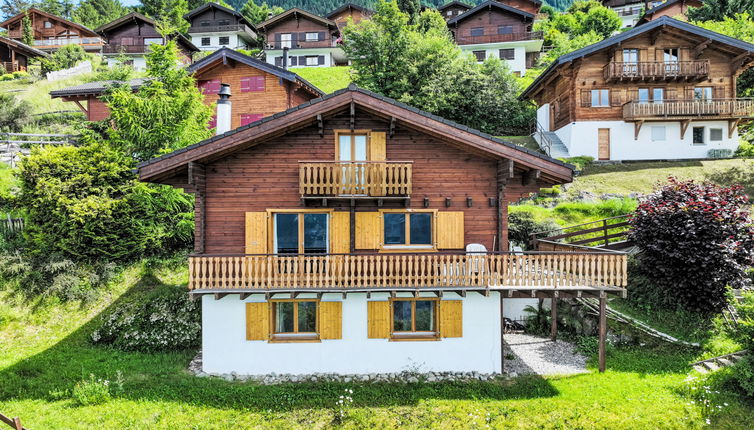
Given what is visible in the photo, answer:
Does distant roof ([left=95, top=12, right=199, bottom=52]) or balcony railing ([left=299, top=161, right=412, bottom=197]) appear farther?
distant roof ([left=95, top=12, right=199, bottom=52])

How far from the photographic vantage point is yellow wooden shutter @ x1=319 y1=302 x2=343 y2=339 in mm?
12062

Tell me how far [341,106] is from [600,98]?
22.2m

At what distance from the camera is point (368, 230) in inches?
497

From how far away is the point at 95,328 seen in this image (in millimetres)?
13828

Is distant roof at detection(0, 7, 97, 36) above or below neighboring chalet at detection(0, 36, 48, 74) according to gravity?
above

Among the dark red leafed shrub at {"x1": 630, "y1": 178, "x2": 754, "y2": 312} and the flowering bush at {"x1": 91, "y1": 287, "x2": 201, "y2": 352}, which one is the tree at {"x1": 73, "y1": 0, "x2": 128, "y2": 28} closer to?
the flowering bush at {"x1": 91, "y1": 287, "x2": 201, "y2": 352}

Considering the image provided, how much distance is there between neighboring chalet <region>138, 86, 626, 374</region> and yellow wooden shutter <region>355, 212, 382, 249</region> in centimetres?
4

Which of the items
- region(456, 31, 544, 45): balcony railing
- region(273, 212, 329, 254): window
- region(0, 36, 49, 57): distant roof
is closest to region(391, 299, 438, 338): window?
region(273, 212, 329, 254): window

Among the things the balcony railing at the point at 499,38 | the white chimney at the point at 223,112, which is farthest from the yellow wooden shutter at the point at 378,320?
the balcony railing at the point at 499,38

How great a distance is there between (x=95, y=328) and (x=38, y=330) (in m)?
1.63

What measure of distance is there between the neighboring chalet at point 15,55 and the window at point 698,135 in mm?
63482

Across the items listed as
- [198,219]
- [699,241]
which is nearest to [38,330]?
[198,219]

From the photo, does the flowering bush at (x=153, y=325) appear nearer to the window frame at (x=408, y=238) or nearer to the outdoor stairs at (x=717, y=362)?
the window frame at (x=408, y=238)

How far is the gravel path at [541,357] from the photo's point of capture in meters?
12.1
